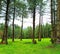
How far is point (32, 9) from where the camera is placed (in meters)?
36.2

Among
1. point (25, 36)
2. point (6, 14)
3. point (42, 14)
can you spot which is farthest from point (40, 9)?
point (25, 36)

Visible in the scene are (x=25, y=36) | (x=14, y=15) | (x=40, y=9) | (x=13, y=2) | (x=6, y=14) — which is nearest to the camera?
(x=6, y=14)

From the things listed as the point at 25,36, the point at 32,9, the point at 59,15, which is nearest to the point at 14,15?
the point at 32,9

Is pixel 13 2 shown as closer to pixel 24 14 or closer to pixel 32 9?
pixel 32 9

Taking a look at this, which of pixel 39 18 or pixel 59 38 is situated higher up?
pixel 39 18

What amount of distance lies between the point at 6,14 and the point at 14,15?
36.4 feet

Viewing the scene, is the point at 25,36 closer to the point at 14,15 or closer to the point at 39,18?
the point at 39,18

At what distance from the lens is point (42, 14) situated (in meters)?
48.1

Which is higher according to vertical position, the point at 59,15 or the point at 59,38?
the point at 59,15

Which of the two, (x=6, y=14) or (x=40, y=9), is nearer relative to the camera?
(x=6, y=14)

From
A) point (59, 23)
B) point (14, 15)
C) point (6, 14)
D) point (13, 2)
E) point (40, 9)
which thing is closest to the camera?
point (59, 23)

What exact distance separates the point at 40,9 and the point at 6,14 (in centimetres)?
1681

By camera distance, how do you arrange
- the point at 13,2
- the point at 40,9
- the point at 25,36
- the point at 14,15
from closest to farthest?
the point at 13,2 < the point at 14,15 < the point at 40,9 < the point at 25,36

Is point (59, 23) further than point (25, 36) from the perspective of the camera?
No
